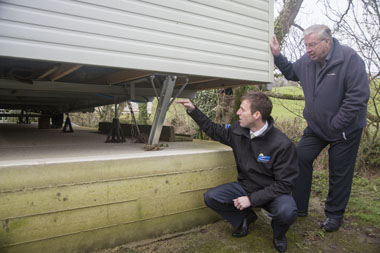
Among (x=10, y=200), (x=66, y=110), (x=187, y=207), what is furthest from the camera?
(x=66, y=110)

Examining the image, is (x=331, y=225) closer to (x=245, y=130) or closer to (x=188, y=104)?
(x=245, y=130)

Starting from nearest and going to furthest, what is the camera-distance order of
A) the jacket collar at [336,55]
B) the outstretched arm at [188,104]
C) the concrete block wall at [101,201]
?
the concrete block wall at [101,201] < the jacket collar at [336,55] < the outstretched arm at [188,104]

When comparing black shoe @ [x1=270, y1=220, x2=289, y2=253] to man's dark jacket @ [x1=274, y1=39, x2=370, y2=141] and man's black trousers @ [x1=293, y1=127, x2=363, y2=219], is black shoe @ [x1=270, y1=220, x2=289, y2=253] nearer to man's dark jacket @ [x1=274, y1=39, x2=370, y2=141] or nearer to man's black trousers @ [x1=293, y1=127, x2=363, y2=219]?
man's black trousers @ [x1=293, y1=127, x2=363, y2=219]

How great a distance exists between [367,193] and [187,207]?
106 inches

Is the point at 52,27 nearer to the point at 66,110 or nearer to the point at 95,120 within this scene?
the point at 66,110

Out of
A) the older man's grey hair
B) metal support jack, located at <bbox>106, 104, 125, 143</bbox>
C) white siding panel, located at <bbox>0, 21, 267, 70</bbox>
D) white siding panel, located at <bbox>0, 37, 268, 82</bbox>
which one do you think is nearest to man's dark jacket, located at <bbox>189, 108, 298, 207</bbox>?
white siding panel, located at <bbox>0, 37, 268, 82</bbox>

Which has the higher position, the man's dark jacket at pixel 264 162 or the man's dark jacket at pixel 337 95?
the man's dark jacket at pixel 337 95

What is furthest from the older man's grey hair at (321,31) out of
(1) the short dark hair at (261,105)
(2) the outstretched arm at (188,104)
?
(2) the outstretched arm at (188,104)

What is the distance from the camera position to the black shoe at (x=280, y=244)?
2376 millimetres

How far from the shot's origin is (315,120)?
9.17ft

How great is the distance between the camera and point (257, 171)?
8.13 ft

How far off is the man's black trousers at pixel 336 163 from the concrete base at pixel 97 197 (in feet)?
2.93

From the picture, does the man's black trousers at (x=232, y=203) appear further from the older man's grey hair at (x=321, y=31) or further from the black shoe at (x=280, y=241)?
the older man's grey hair at (x=321, y=31)

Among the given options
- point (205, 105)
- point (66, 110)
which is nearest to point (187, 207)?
point (66, 110)
